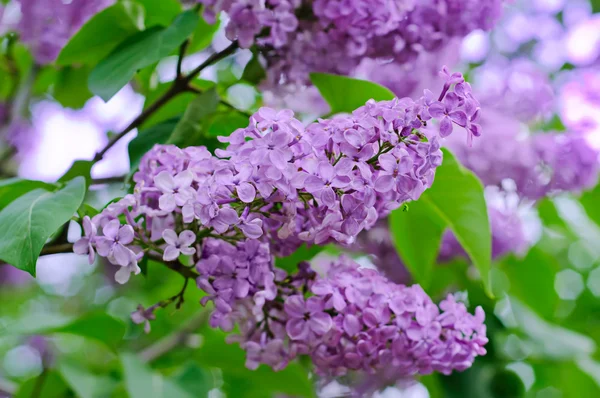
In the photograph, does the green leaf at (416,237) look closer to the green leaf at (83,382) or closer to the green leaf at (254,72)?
the green leaf at (254,72)

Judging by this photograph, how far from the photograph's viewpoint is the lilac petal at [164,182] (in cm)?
55

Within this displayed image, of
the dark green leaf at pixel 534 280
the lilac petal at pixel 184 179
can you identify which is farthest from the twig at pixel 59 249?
the dark green leaf at pixel 534 280

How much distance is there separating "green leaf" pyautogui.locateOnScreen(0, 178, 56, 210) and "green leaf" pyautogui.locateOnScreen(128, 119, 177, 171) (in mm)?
93

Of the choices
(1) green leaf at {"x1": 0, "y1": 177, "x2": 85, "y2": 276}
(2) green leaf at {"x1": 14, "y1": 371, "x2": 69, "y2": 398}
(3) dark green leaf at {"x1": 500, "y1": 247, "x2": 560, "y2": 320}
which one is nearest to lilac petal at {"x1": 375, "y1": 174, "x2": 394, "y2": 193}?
(1) green leaf at {"x1": 0, "y1": 177, "x2": 85, "y2": 276}

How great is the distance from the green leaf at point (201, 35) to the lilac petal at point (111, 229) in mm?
457

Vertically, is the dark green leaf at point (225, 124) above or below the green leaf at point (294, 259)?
above

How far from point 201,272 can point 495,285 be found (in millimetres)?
1036

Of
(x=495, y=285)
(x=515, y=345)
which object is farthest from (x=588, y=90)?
(x=515, y=345)

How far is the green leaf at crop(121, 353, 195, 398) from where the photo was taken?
33.9 inches

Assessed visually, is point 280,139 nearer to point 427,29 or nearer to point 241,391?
point 427,29

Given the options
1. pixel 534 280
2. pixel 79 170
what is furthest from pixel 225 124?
pixel 534 280

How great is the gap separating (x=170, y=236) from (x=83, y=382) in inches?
19.4

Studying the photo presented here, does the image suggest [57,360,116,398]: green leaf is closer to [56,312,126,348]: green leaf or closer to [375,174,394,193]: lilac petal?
[56,312,126,348]: green leaf

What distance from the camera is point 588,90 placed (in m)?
1.55
